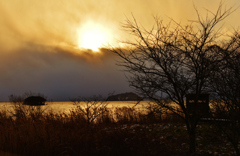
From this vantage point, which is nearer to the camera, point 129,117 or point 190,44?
point 190,44

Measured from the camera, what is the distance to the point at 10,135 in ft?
22.2

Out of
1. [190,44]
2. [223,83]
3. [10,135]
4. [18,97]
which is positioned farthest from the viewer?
[18,97]

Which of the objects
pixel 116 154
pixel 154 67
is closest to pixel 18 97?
pixel 116 154

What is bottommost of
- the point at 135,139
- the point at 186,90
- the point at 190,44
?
the point at 135,139

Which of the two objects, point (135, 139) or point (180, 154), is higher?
point (135, 139)

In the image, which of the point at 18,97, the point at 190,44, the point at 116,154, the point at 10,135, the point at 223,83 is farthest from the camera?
the point at 18,97

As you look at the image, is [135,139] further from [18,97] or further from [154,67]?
[18,97]

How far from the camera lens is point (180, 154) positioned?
5973 mm

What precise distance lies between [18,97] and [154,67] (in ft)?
38.4

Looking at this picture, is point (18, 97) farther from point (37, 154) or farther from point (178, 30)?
point (178, 30)

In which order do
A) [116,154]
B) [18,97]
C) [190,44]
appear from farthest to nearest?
[18,97], [116,154], [190,44]

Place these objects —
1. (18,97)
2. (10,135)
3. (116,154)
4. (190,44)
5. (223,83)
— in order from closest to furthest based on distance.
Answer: (223,83)
(190,44)
(116,154)
(10,135)
(18,97)

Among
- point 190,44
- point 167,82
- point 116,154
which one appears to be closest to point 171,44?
point 190,44

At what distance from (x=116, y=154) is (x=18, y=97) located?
1058 cm
